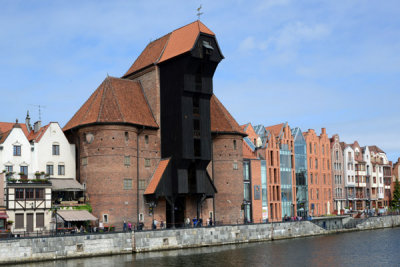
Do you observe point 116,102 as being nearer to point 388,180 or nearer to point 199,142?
point 199,142

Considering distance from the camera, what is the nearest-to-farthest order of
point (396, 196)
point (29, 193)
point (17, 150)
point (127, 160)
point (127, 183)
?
point (29, 193) → point (17, 150) → point (127, 183) → point (127, 160) → point (396, 196)

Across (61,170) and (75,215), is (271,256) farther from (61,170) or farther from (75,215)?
(61,170)

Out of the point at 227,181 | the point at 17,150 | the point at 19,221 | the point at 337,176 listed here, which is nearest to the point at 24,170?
the point at 17,150

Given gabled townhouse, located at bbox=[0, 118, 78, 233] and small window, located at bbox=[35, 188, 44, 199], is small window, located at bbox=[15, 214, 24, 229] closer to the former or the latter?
gabled townhouse, located at bbox=[0, 118, 78, 233]

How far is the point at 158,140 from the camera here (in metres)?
67.7

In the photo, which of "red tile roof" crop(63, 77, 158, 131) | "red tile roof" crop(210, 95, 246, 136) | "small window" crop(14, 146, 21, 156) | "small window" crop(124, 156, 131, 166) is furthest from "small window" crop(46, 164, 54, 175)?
"red tile roof" crop(210, 95, 246, 136)

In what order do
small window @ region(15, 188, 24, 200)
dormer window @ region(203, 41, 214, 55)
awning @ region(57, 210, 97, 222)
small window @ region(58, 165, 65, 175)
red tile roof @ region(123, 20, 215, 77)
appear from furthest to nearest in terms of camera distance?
red tile roof @ region(123, 20, 215, 77), dormer window @ region(203, 41, 214, 55), small window @ region(58, 165, 65, 175), awning @ region(57, 210, 97, 222), small window @ region(15, 188, 24, 200)

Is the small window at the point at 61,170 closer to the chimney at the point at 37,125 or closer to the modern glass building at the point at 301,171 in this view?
the chimney at the point at 37,125

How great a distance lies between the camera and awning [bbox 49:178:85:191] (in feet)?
202

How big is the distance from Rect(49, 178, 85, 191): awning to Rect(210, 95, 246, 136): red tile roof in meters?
19.0

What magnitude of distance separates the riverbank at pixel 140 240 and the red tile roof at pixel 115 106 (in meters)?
14.7

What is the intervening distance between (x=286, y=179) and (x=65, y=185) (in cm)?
4162

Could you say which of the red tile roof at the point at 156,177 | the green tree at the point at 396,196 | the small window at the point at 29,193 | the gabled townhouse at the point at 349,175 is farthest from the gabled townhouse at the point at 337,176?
the small window at the point at 29,193

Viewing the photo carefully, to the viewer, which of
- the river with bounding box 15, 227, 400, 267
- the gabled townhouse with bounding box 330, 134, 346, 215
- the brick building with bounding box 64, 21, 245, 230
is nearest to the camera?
the river with bounding box 15, 227, 400, 267
